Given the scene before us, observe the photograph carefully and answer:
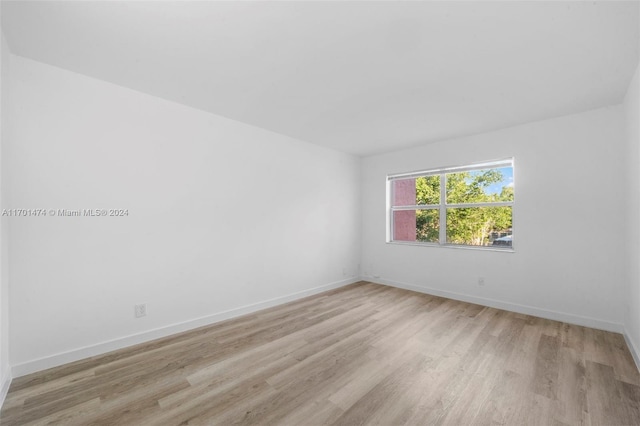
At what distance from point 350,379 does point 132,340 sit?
7.20 ft

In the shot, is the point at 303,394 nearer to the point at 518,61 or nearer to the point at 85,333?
the point at 85,333

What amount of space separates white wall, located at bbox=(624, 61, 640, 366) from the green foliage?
47.6 inches

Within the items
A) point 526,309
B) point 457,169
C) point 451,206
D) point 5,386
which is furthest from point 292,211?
point 526,309

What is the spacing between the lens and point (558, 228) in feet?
10.6

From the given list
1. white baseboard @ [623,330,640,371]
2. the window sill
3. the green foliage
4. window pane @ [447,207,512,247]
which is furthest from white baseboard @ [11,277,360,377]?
white baseboard @ [623,330,640,371]

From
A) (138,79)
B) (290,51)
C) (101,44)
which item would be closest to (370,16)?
(290,51)

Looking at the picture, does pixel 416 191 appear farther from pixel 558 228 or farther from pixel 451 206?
pixel 558 228

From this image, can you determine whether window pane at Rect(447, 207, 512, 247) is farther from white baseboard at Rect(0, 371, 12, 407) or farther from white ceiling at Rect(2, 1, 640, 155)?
white baseboard at Rect(0, 371, 12, 407)

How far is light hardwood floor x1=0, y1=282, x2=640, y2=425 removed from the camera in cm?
166

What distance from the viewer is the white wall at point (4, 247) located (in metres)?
1.83

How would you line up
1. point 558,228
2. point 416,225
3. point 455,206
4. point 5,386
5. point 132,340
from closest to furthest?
point 5,386
point 132,340
point 558,228
point 455,206
point 416,225

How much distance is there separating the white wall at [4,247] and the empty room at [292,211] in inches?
1.3

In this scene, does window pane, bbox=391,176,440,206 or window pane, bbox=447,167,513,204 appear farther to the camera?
window pane, bbox=391,176,440,206

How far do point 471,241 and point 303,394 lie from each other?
3.50 m
